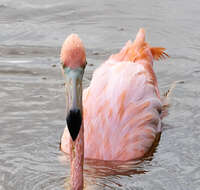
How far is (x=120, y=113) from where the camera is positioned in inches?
271

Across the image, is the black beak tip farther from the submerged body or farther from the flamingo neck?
the submerged body

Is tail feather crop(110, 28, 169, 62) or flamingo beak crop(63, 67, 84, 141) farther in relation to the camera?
tail feather crop(110, 28, 169, 62)

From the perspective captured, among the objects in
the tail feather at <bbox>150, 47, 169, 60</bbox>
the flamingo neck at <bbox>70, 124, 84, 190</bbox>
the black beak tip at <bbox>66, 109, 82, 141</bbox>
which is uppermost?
the black beak tip at <bbox>66, 109, 82, 141</bbox>

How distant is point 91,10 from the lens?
1095 centimetres

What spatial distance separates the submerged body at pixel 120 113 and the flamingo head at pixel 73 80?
55.5 inches

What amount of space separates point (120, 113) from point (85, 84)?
5.67 ft

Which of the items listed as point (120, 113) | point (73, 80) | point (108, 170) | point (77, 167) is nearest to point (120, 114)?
point (120, 113)

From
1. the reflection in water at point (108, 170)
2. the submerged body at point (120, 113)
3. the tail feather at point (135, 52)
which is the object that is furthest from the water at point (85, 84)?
the tail feather at point (135, 52)

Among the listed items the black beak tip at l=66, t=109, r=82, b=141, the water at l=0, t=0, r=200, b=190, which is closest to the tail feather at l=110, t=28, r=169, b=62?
the water at l=0, t=0, r=200, b=190

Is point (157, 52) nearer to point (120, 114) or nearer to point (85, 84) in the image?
point (85, 84)

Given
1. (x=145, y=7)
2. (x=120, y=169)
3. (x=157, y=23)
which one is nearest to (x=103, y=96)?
(x=120, y=169)

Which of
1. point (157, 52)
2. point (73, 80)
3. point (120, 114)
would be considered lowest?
point (120, 114)

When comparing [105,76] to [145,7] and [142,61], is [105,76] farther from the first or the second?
[145,7]

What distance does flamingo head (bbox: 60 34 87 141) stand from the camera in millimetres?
5223
